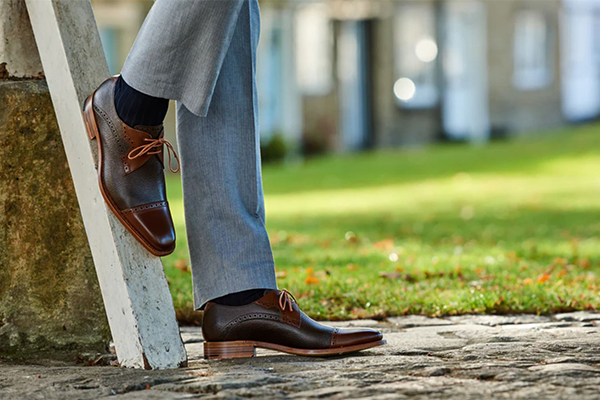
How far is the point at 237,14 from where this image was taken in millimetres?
2449

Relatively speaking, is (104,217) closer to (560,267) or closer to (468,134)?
(560,267)

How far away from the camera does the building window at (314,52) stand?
771 inches

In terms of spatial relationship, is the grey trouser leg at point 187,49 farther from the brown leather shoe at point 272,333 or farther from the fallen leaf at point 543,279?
the fallen leaf at point 543,279

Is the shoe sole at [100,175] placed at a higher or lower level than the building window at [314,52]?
lower

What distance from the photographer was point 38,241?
9.19 ft

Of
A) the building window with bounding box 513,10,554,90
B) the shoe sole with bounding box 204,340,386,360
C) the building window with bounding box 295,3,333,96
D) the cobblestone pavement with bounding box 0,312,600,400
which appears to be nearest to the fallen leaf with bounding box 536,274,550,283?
the cobblestone pavement with bounding box 0,312,600,400

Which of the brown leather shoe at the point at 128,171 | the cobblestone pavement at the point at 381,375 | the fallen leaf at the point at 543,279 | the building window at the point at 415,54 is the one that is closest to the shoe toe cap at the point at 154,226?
the brown leather shoe at the point at 128,171

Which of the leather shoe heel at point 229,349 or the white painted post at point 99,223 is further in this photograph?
the leather shoe heel at point 229,349

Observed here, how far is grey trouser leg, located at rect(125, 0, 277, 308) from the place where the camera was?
2584 mm

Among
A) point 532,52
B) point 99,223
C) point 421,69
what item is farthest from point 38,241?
point 532,52

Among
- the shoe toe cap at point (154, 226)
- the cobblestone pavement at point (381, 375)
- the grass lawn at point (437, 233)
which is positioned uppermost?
the shoe toe cap at point (154, 226)

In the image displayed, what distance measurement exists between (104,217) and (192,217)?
0.25 meters

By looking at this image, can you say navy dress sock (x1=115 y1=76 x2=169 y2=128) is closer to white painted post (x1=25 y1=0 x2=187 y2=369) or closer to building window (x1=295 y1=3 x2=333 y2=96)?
white painted post (x1=25 y1=0 x2=187 y2=369)

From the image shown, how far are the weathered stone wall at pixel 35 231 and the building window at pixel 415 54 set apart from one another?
18086 millimetres
